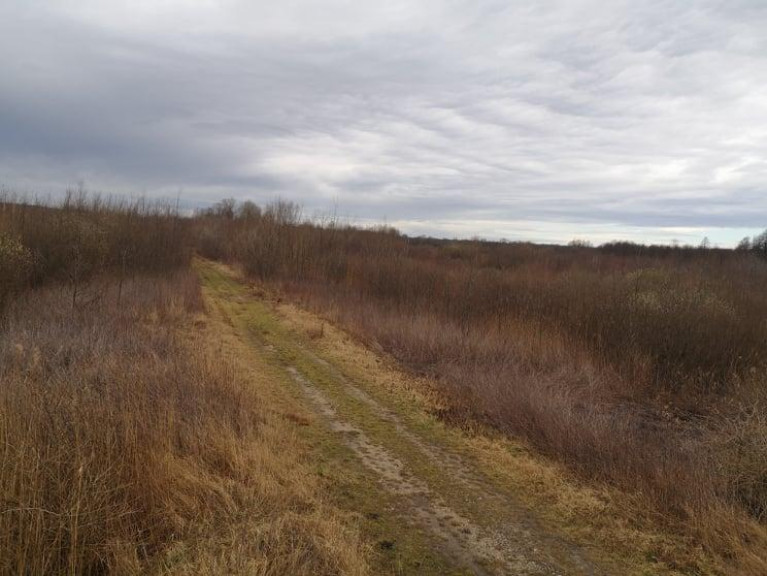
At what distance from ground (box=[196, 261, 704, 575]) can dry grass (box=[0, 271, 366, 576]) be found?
324 mm

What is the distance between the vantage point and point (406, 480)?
170 inches

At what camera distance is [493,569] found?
316 centimetres

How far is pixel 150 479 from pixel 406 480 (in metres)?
2.04

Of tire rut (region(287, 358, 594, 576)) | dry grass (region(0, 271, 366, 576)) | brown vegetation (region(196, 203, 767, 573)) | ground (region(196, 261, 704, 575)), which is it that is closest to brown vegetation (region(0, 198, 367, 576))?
dry grass (region(0, 271, 366, 576))

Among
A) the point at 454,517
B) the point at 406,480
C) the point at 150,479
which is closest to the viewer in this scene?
the point at 150,479

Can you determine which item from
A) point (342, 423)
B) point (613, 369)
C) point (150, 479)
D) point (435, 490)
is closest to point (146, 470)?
point (150, 479)

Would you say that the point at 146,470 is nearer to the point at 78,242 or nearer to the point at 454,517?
the point at 454,517

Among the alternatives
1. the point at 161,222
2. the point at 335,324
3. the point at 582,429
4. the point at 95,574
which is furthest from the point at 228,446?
the point at 161,222

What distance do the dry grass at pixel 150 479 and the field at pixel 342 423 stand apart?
0.7 inches

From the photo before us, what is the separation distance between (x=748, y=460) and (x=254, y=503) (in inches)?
159

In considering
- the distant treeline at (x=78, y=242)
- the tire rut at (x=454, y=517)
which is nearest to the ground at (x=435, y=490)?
the tire rut at (x=454, y=517)

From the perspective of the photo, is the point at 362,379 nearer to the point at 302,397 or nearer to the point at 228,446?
the point at 302,397

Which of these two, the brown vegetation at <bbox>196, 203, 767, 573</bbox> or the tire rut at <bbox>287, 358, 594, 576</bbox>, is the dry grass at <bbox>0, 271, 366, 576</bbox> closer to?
the tire rut at <bbox>287, 358, 594, 576</bbox>

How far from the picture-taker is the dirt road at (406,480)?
328 cm
